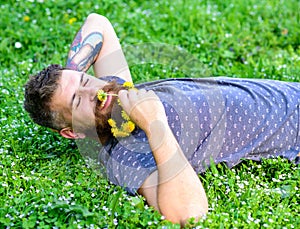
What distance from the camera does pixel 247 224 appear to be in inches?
130

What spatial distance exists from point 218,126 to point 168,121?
316 millimetres

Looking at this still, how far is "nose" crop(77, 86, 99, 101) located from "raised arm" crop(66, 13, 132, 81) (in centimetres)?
57

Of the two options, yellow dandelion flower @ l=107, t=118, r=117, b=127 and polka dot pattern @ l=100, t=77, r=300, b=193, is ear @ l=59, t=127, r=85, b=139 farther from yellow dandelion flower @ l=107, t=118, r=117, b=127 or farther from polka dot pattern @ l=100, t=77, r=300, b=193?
yellow dandelion flower @ l=107, t=118, r=117, b=127

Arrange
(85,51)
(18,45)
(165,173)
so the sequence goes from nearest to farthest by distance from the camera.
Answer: (165,173), (85,51), (18,45)

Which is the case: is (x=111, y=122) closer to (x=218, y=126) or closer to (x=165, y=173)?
(x=165, y=173)

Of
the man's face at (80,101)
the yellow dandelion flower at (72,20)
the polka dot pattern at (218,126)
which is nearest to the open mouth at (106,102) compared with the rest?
the man's face at (80,101)

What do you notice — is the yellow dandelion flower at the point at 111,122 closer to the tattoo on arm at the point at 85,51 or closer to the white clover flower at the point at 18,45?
the tattoo on arm at the point at 85,51

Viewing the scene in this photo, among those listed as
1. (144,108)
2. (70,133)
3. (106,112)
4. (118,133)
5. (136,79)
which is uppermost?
(144,108)

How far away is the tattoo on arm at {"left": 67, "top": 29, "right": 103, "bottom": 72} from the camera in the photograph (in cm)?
437

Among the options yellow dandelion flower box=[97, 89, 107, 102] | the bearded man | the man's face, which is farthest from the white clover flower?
yellow dandelion flower box=[97, 89, 107, 102]

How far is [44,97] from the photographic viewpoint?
3807 mm

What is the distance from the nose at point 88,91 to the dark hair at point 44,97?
17 centimetres

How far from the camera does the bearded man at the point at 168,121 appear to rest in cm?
345

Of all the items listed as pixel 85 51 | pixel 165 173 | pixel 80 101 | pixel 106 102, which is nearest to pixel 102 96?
pixel 106 102
